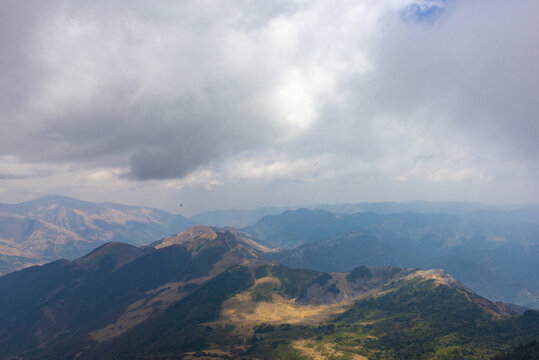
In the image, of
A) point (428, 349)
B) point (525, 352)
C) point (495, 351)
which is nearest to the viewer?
point (525, 352)

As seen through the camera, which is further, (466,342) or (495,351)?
(466,342)

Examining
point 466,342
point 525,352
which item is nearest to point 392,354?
point 466,342

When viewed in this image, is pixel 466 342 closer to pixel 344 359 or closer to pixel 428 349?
pixel 428 349

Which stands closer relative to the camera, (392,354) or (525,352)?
(525,352)

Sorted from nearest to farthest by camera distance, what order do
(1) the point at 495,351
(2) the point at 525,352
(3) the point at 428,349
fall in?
(2) the point at 525,352 < (1) the point at 495,351 < (3) the point at 428,349

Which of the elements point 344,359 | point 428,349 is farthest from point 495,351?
point 344,359

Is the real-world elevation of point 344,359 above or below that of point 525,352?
below

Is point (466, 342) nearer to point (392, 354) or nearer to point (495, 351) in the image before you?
point (495, 351)

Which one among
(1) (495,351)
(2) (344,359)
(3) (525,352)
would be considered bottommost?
(2) (344,359)

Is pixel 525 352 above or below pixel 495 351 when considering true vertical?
above
